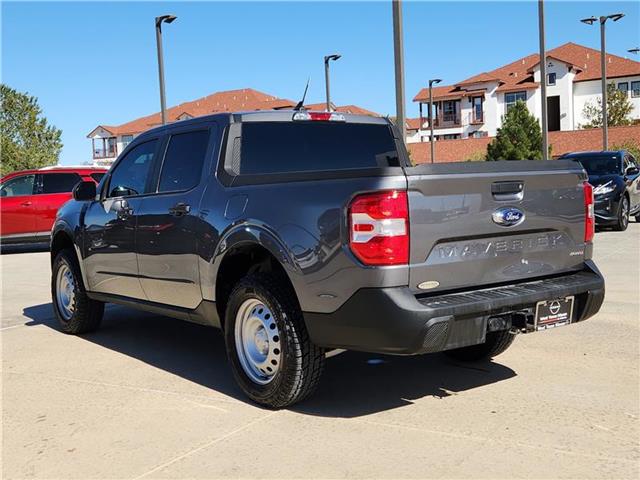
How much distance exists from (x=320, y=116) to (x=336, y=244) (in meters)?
2.00

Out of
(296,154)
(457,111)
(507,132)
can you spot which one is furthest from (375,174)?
(457,111)

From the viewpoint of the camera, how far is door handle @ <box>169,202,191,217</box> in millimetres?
5113

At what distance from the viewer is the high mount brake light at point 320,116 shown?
5.53m

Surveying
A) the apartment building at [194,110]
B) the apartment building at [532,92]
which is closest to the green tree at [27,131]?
the apartment building at [194,110]

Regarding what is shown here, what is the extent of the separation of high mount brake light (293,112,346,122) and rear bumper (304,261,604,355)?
1986mm

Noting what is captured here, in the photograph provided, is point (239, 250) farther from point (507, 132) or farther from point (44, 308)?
point (507, 132)

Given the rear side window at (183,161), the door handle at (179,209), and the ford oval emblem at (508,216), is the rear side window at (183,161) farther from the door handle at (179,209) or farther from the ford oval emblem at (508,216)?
the ford oval emblem at (508,216)

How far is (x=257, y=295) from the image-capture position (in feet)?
14.4

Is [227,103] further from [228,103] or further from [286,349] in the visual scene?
[286,349]

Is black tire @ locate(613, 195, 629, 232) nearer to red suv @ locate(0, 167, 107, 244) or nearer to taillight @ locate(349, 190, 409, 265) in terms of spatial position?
red suv @ locate(0, 167, 107, 244)

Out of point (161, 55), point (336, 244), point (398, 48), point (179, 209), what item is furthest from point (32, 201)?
point (336, 244)

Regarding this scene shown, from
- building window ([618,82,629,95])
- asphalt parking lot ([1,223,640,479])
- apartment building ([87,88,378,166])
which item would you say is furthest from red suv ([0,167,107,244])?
building window ([618,82,629,95])

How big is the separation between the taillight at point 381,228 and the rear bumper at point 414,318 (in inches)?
7.0

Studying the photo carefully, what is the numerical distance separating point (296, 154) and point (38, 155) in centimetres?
4549
